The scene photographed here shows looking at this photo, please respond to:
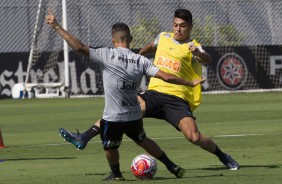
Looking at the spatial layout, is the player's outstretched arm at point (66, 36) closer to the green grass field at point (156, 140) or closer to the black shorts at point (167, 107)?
the green grass field at point (156, 140)

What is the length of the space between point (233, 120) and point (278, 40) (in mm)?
15355

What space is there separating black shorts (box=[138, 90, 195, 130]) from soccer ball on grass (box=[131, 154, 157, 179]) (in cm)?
137

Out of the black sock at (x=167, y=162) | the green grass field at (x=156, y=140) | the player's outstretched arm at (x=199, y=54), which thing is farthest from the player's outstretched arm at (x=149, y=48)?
the black sock at (x=167, y=162)

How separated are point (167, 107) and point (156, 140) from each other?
4.85m

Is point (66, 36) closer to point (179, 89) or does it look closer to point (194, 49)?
point (194, 49)

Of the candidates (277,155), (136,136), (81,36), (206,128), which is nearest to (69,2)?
(81,36)

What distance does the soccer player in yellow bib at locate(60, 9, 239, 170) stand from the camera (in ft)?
42.8

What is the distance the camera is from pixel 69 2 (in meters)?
36.2

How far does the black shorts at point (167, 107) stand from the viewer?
13.1 meters

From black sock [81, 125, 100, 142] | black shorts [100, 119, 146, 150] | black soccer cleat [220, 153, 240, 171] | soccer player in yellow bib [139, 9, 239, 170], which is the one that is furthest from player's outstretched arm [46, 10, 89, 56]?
black soccer cleat [220, 153, 240, 171]

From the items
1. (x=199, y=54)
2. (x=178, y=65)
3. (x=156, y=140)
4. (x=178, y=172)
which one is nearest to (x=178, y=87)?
(x=178, y=65)

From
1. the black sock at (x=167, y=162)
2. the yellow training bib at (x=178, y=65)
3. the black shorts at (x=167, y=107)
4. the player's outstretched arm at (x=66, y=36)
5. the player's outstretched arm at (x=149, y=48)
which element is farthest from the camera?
the player's outstretched arm at (x=149, y=48)

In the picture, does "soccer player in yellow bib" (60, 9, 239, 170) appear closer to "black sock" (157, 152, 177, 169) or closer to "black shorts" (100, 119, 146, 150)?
"black sock" (157, 152, 177, 169)

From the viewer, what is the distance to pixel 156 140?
59.5 ft
